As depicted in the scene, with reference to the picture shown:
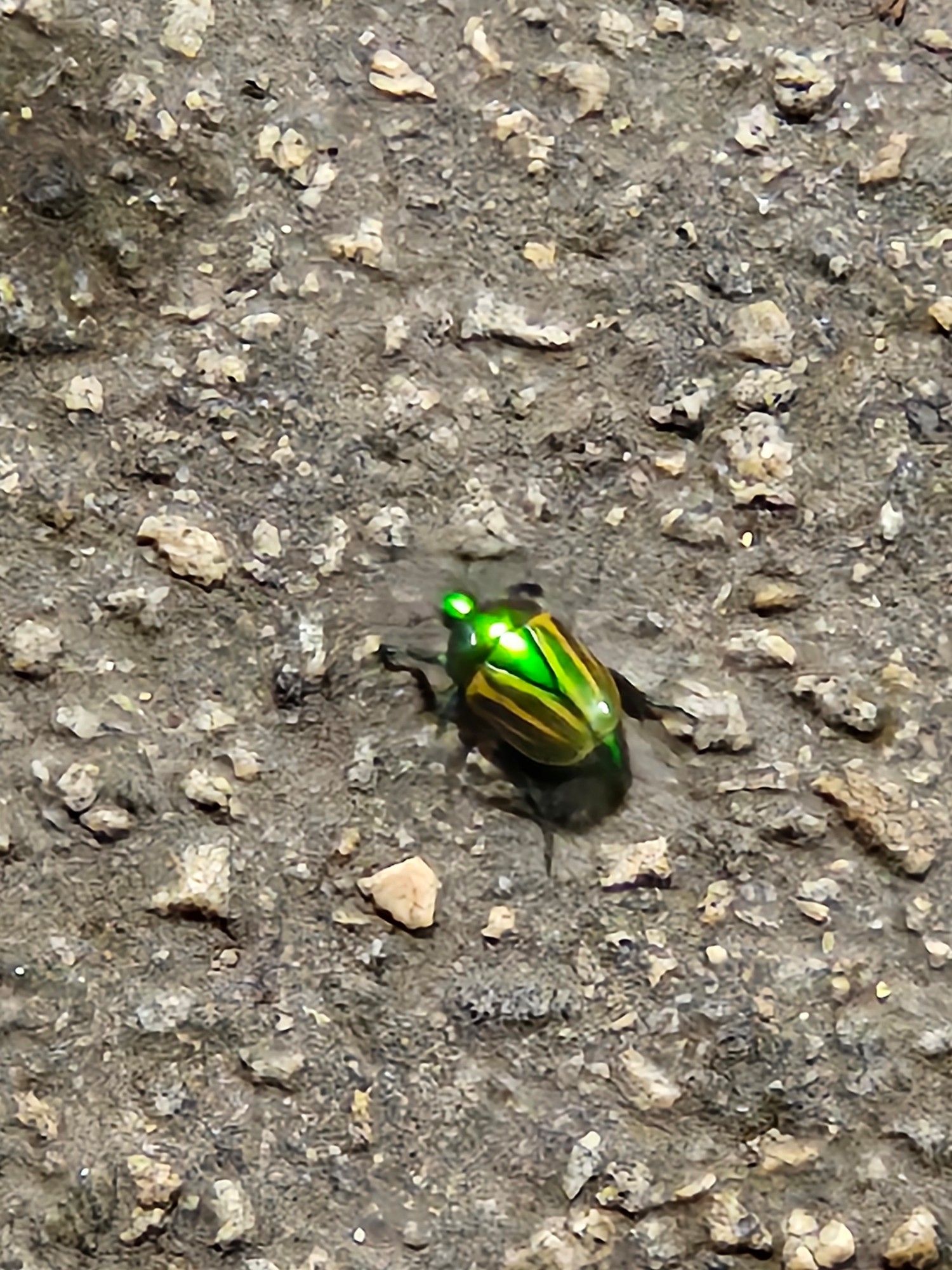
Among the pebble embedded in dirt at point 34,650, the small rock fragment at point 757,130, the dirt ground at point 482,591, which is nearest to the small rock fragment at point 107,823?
the dirt ground at point 482,591

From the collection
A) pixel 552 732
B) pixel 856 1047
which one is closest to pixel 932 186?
pixel 552 732

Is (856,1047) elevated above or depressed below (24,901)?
above

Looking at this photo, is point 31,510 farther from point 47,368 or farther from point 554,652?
point 554,652

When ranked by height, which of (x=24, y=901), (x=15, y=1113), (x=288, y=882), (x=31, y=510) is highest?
(x=31, y=510)

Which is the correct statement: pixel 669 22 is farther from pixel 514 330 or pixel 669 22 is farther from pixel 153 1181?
pixel 153 1181

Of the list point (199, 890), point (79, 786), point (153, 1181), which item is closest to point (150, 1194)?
point (153, 1181)

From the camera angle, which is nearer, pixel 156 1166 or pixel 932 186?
pixel 156 1166
